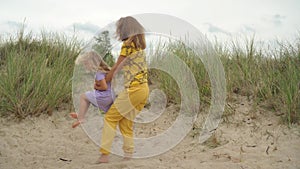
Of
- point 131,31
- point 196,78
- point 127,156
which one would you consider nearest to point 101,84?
point 131,31

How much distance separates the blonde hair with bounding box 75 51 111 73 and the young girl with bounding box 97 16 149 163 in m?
0.10

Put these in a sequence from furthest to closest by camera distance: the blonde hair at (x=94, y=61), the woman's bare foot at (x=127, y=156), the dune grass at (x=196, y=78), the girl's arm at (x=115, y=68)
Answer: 1. the dune grass at (x=196, y=78)
2. the woman's bare foot at (x=127, y=156)
3. the blonde hair at (x=94, y=61)
4. the girl's arm at (x=115, y=68)

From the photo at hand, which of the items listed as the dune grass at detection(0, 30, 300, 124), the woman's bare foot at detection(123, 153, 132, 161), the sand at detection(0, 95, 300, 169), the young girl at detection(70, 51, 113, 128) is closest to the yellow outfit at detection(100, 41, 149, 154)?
the young girl at detection(70, 51, 113, 128)

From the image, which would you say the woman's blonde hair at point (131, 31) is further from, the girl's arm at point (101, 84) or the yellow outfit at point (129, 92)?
the girl's arm at point (101, 84)

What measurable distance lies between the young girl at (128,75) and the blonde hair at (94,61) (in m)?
0.10

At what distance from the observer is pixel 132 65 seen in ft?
10.5

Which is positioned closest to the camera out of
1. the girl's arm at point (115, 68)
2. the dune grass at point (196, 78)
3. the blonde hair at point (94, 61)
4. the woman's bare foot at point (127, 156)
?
the girl's arm at point (115, 68)

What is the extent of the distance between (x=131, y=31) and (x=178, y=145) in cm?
141

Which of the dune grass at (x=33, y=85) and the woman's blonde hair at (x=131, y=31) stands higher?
the woman's blonde hair at (x=131, y=31)

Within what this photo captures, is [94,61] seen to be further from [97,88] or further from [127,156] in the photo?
[127,156]

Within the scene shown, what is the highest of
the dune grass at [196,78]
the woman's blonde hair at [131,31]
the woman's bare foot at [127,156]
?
the woman's blonde hair at [131,31]

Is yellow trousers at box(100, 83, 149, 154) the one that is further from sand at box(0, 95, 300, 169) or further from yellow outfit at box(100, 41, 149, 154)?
sand at box(0, 95, 300, 169)

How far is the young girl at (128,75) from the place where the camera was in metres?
3.19

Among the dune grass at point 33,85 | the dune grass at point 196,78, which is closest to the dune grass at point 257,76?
the dune grass at point 196,78
